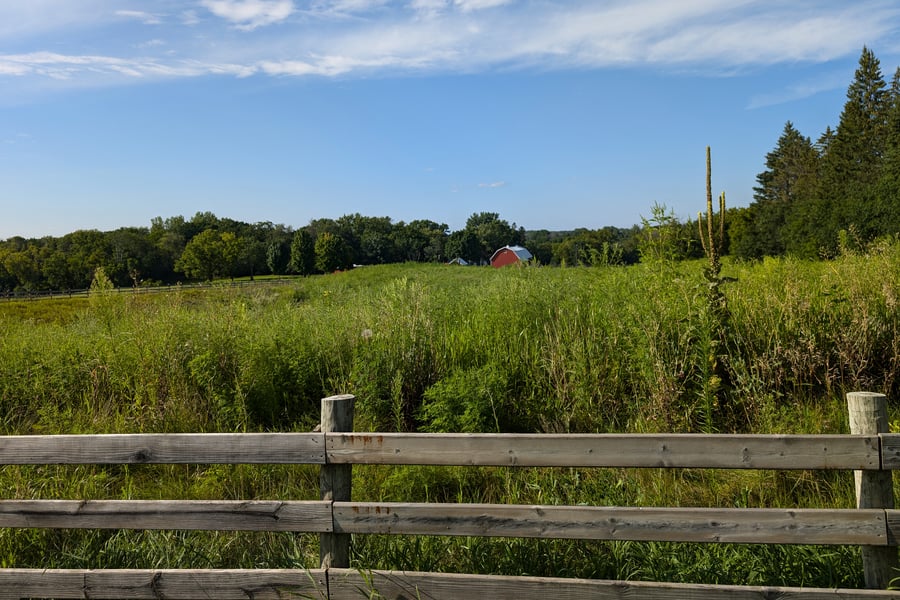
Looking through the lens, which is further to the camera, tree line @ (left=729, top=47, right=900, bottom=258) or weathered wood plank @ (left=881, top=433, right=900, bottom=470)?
tree line @ (left=729, top=47, right=900, bottom=258)

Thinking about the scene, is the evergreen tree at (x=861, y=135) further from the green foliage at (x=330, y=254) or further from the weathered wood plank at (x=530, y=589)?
the green foliage at (x=330, y=254)

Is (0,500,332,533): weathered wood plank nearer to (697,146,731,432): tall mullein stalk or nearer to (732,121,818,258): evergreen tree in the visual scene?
(697,146,731,432): tall mullein stalk

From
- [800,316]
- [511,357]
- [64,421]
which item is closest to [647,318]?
[511,357]

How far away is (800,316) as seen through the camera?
6.30m

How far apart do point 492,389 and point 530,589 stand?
2805 mm

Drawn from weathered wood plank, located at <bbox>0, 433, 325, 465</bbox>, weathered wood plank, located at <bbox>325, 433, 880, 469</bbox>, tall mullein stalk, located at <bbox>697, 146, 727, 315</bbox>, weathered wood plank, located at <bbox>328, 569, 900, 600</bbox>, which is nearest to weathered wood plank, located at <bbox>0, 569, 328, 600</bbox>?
weathered wood plank, located at <bbox>328, 569, 900, 600</bbox>

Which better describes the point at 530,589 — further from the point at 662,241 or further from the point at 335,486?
the point at 662,241

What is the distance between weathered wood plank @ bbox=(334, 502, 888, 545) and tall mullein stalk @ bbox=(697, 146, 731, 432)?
2128 millimetres

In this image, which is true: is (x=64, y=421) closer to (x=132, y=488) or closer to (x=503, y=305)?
(x=132, y=488)

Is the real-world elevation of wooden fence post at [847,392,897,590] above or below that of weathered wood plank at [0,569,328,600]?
above

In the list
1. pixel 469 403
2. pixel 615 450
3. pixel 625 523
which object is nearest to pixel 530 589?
pixel 625 523

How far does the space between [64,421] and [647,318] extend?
19.1ft

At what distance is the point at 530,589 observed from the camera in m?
2.99

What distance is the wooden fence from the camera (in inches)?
116
